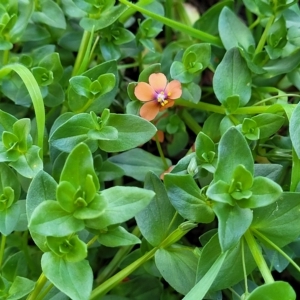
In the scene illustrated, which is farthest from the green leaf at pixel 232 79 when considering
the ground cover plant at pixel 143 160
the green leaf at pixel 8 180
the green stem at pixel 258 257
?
the green leaf at pixel 8 180

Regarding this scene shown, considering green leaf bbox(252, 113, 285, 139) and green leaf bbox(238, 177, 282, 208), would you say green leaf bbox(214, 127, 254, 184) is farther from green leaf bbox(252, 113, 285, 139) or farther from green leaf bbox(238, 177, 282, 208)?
green leaf bbox(252, 113, 285, 139)

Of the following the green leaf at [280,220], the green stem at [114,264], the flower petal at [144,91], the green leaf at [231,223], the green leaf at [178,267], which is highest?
the flower petal at [144,91]

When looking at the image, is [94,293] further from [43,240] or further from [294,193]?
[294,193]

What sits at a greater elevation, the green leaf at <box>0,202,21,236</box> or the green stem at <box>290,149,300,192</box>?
the green stem at <box>290,149,300,192</box>

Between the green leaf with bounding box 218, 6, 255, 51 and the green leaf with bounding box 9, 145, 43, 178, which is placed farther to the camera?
the green leaf with bounding box 218, 6, 255, 51

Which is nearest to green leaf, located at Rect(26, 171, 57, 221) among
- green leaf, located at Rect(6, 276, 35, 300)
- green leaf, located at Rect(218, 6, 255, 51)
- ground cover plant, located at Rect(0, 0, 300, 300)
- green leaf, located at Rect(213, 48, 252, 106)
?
ground cover plant, located at Rect(0, 0, 300, 300)

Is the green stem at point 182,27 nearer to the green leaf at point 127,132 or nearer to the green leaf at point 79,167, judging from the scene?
the green leaf at point 127,132

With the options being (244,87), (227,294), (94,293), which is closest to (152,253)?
(94,293)
